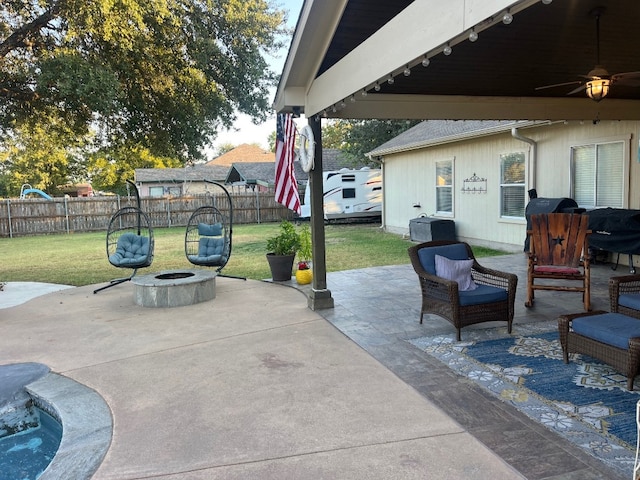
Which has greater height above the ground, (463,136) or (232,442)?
(463,136)

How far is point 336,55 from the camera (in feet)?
16.9

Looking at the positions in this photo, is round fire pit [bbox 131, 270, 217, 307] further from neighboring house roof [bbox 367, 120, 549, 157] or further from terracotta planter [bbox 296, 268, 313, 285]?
neighboring house roof [bbox 367, 120, 549, 157]

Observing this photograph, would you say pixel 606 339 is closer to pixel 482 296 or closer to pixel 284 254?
pixel 482 296

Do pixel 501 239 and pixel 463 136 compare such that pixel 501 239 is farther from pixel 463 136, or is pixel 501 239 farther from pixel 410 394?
pixel 410 394

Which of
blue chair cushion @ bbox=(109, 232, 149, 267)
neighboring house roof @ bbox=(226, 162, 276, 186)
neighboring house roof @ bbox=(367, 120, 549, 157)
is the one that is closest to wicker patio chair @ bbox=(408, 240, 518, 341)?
blue chair cushion @ bbox=(109, 232, 149, 267)

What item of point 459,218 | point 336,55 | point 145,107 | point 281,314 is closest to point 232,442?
point 281,314

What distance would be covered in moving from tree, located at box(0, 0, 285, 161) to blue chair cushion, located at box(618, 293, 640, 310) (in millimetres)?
7502

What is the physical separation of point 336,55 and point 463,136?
6.32 meters

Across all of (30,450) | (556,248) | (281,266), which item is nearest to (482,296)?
(556,248)

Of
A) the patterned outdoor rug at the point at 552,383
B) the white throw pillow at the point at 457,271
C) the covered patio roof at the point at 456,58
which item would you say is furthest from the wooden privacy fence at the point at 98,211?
the patterned outdoor rug at the point at 552,383

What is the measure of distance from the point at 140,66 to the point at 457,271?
23.7ft

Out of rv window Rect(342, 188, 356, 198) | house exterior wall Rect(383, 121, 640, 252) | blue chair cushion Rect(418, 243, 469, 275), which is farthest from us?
rv window Rect(342, 188, 356, 198)

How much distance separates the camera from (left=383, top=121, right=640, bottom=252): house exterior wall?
7953 mm

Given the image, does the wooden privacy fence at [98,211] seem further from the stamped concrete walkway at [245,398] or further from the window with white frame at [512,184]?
the stamped concrete walkway at [245,398]
